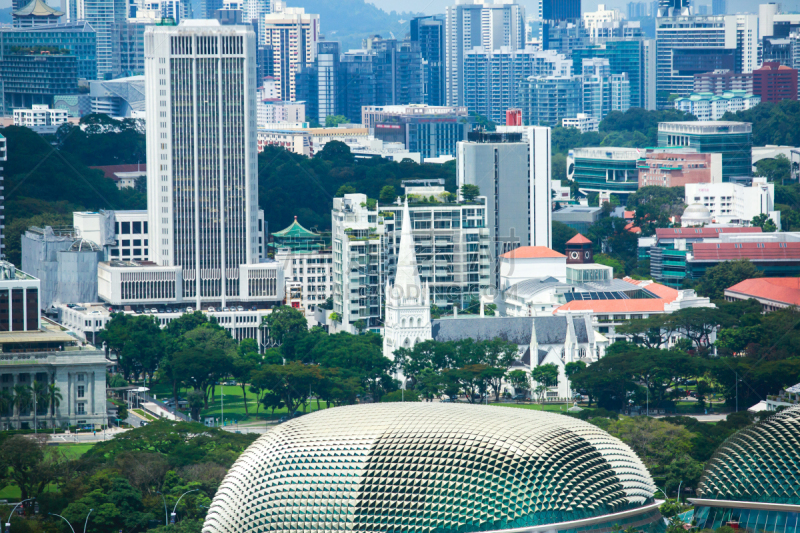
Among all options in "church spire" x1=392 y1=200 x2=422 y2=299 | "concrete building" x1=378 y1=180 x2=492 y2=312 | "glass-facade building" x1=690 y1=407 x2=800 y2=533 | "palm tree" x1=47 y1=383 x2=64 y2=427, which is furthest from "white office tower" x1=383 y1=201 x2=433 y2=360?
"glass-facade building" x1=690 y1=407 x2=800 y2=533

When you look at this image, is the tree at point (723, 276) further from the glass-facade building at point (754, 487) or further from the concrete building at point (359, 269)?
the glass-facade building at point (754, 487)

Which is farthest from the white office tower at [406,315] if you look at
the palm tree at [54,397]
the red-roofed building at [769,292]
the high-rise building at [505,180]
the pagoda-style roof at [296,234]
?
the high-rise building at [505,180]

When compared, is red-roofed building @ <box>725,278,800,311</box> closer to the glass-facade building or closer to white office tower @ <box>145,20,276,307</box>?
white office tower @ <box>145,20,276,307</box>

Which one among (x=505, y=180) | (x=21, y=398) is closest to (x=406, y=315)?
(x=21, y=398)

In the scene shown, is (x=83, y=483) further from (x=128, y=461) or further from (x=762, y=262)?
(x=762, y=262)

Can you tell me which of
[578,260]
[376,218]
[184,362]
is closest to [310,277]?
[376,218]

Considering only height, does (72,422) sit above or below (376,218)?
below
